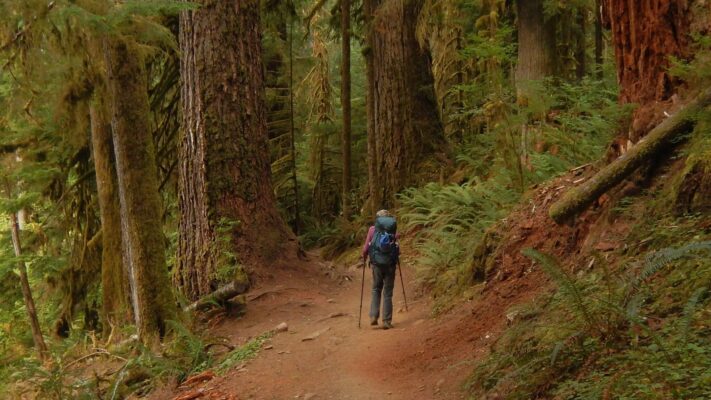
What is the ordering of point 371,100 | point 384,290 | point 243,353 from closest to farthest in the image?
point 243,353
point 384,290
point 371,100

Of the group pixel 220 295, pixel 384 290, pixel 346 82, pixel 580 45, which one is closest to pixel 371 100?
pixel 346 82

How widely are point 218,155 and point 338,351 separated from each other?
13.9 ft

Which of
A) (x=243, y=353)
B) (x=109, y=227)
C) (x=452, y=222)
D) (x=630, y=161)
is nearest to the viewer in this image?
(x=630, y=161)

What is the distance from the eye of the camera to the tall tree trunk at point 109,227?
1021cm

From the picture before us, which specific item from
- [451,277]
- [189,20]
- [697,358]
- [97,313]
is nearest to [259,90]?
[189,20]

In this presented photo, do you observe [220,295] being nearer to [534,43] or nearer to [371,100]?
[534,43]

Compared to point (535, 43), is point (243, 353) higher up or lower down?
lower down

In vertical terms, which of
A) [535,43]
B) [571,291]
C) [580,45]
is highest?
[580,45]

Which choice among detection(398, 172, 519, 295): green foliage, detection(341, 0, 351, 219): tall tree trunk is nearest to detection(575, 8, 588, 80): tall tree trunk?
detection(341, 0, 351, 219): tall tree trunk

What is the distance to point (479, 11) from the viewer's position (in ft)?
50.0

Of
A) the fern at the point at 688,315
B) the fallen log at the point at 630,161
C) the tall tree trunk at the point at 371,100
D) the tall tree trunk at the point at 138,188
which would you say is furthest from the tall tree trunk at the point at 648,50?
the tall tree trunk at the point at 371,100

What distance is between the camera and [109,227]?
10.7 meters

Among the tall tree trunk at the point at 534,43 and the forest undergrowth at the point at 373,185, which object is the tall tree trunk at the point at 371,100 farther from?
the tall tree trunk at the point at 534,43

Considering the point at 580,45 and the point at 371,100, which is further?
the point at 580,45
